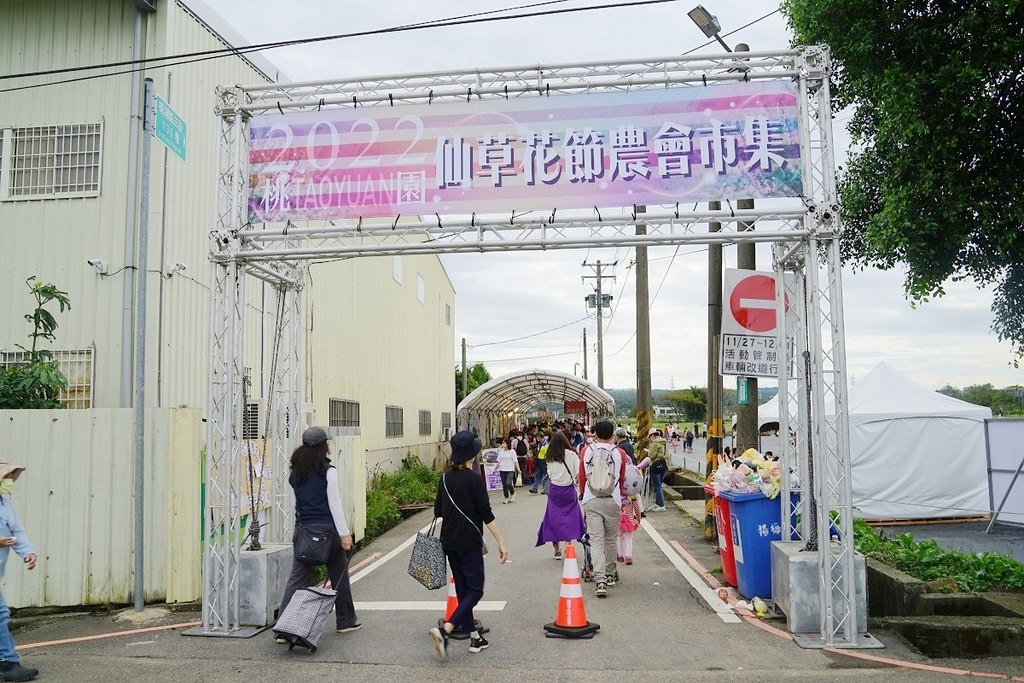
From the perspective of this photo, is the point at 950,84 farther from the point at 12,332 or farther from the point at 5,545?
the point at 12,332

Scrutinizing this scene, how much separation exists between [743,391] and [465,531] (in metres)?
6.22

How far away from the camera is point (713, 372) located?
47.3 feet

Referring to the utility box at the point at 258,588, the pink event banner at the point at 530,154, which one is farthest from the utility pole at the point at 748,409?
the utility box at the point at 258,588

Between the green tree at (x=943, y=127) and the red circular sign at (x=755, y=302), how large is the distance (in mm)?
1564

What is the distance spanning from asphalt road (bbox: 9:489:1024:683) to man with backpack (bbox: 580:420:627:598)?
0.37 m

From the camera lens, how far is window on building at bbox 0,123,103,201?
1105cm

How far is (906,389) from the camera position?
17391mm

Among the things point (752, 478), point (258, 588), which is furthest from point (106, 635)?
Answer: point (752, 478)

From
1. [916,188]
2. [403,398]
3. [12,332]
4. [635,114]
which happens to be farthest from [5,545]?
[403,398]

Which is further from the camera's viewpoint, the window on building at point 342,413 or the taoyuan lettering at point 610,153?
the window on building at point 342,413

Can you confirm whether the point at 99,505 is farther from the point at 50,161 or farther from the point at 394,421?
the point at 394,421

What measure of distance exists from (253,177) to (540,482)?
15.9m

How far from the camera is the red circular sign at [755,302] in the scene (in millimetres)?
9406

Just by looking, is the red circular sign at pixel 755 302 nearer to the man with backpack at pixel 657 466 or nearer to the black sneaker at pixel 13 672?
the black sneaker at pixel 13 672
